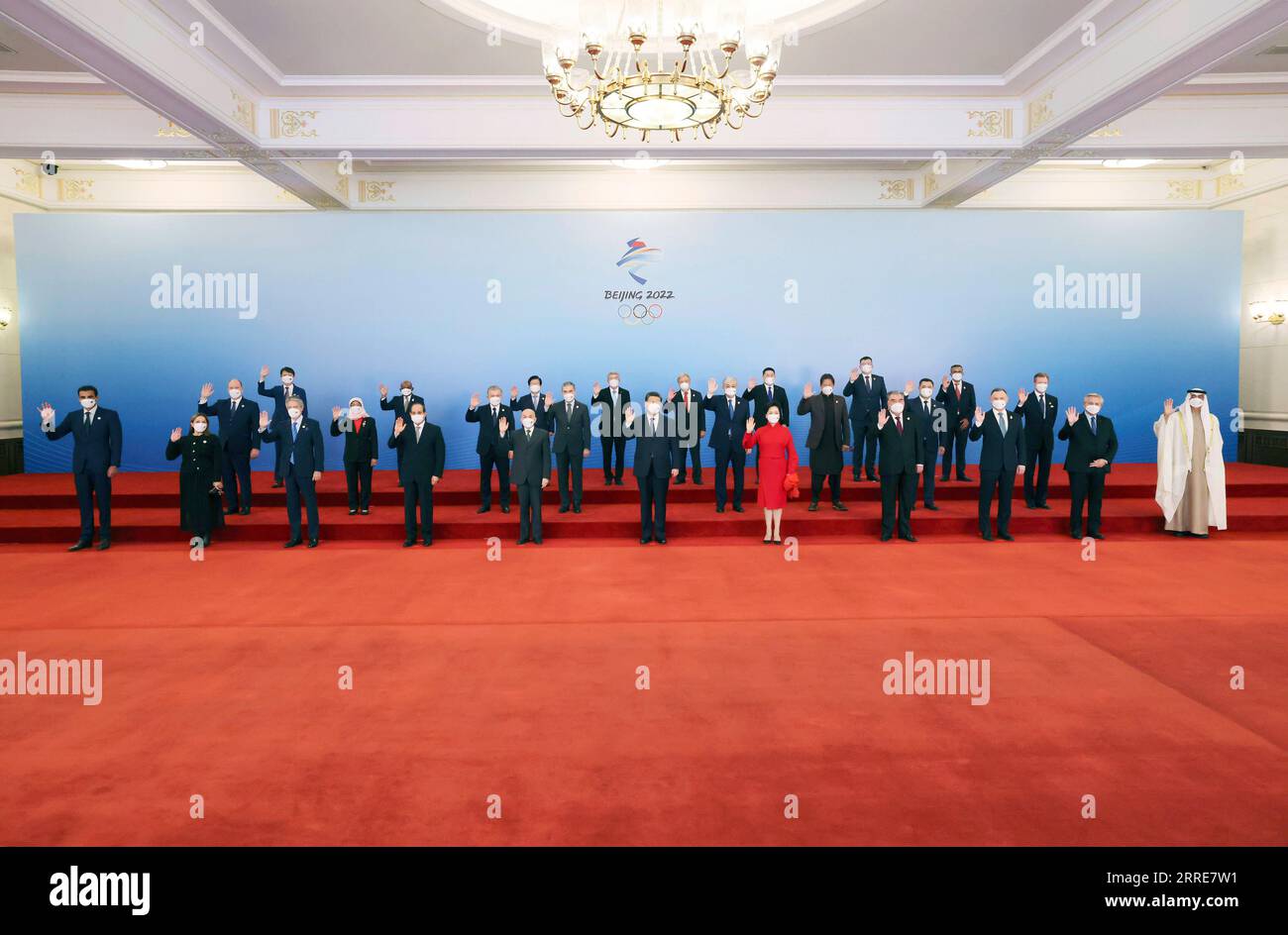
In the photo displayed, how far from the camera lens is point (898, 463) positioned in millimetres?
8008

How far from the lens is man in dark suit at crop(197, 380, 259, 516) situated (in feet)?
29.7

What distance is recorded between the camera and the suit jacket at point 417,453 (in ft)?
26.5

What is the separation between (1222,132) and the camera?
8.77m

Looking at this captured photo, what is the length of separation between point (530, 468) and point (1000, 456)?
16.4ft

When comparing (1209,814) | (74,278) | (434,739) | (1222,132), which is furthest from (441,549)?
(1222,132)

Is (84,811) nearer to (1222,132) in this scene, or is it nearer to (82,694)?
(82,694)

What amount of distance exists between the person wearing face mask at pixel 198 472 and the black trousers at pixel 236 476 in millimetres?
1009

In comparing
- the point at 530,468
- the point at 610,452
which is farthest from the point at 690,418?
the point at 530,468

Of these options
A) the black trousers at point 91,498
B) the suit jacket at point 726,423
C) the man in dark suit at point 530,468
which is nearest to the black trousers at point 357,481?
the man in dark suit at point 530,468

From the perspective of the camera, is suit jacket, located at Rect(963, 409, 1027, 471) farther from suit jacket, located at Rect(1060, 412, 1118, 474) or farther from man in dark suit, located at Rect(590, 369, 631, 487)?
man in dark suit, located at Rect(590, 369, 631, 487)

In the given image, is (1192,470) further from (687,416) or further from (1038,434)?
(687,416)

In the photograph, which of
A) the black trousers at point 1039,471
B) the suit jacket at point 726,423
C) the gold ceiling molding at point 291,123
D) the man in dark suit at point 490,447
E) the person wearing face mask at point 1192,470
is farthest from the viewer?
the suit jacket at point 726,423

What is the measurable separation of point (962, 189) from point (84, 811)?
1187 cm

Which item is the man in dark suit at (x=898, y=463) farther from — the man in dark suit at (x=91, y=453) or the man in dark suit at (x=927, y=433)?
the man in dark suit at (x=91, y=453)
